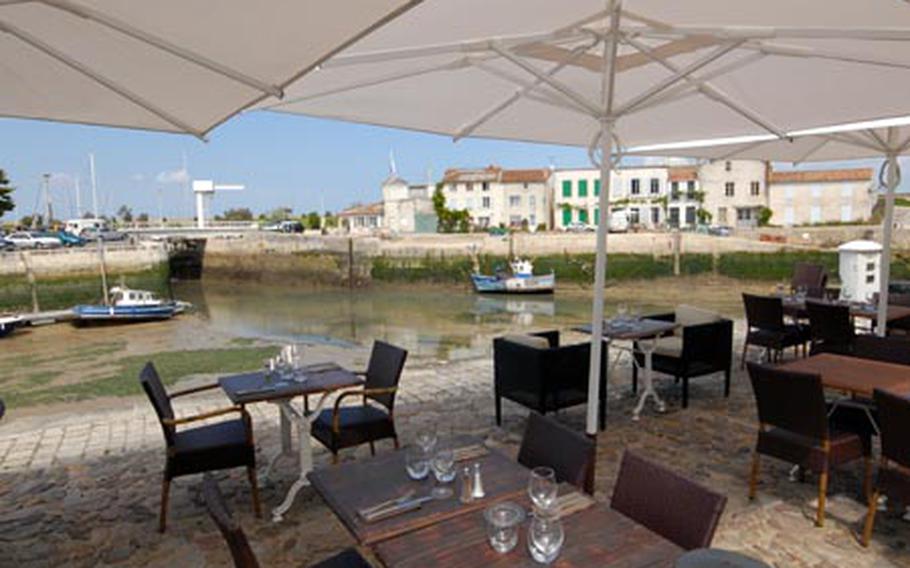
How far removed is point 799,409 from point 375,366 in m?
2.76

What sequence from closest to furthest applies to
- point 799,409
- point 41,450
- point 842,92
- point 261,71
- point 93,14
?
point 93,14
point 261,71
point 799,409
point 842,92
point 41,450

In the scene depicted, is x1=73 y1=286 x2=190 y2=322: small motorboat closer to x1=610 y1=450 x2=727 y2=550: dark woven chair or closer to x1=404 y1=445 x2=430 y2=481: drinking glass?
x1=404 y1=445 x2=430 y2=481: drinking glass

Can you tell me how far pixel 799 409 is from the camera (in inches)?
123

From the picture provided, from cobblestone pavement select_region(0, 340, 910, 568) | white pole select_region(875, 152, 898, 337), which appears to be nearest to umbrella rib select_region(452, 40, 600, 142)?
cobblestone pavement select_region(0, 340, 910, 568)

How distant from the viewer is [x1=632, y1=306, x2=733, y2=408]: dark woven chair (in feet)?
16.7

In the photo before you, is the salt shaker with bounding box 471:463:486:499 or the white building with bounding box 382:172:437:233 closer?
the salt shaker with bounding box 471:463:486:499

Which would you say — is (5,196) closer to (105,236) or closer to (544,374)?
(105,236)

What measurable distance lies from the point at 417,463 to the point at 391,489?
15cm

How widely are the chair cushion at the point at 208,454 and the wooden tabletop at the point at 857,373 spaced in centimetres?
333

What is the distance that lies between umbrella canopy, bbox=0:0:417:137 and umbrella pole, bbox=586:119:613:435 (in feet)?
7.24

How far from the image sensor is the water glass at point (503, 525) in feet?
5.54

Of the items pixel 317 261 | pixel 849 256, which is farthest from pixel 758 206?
pixel 849 256

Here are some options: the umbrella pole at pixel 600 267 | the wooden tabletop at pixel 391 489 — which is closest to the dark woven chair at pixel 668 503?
the wooden tabletop at pixel 391 489

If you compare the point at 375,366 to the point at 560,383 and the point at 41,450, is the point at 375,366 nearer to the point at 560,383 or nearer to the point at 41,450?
the point at 560,383
